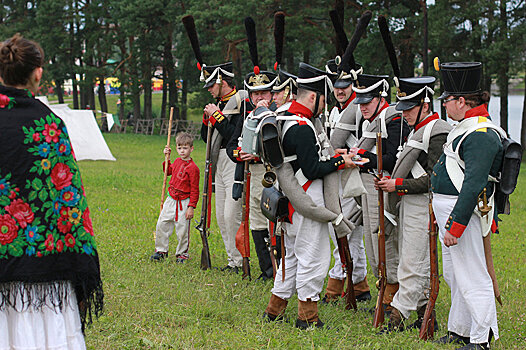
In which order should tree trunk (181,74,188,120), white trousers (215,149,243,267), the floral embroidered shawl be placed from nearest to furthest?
the floral embroidered shawl < white trousers (215,149,243,267) < tree trunk (181,74,188,120)

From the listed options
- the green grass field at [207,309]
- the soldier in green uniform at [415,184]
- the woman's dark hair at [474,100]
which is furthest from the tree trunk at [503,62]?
the woman's dark hair at [474,100]

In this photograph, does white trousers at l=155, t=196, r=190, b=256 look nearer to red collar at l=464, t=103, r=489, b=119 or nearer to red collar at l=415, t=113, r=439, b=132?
red collar at l=415, t=113, r=439, b=132

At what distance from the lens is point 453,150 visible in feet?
16.7

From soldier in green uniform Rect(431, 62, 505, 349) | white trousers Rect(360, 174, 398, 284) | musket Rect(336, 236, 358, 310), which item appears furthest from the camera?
white trousers Rect(360, 174, 398, 284)

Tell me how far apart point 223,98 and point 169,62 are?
1435 inches

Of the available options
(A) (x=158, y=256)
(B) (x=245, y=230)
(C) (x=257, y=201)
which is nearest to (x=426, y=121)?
(B) (x=245, y=230)

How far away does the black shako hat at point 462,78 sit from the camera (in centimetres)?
506

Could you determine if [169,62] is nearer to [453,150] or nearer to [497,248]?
[497,248]

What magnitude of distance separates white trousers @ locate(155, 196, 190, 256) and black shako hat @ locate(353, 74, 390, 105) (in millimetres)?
2935

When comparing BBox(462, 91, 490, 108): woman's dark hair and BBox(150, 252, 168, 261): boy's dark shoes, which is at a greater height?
BBox(462, 91, 490, 108): woman's dark hair

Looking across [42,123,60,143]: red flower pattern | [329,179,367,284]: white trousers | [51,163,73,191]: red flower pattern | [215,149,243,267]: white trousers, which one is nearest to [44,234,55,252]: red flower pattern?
[51,163,73,191]: red flower pattern

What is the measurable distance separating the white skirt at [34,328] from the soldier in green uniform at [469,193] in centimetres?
287

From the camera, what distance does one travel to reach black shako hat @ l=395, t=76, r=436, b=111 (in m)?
5.56

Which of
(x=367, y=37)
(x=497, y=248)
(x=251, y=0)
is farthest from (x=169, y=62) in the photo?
(x=497, y=248)
